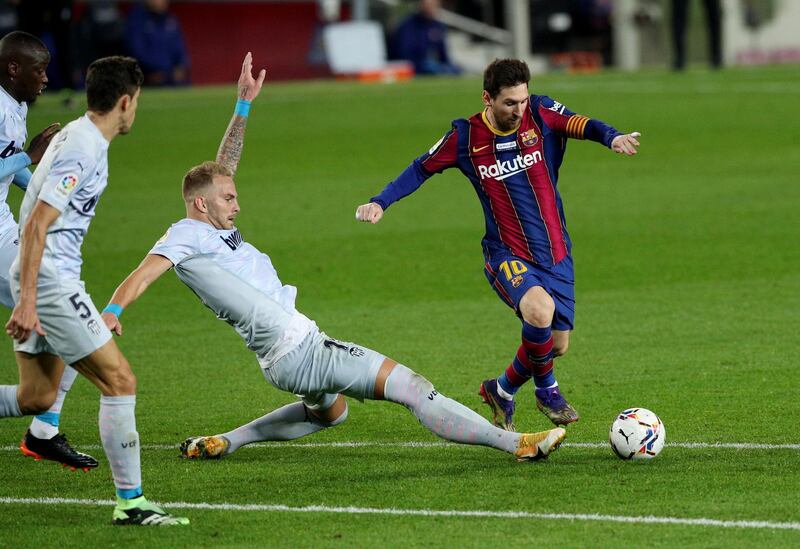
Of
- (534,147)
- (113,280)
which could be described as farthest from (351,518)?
(113,280)

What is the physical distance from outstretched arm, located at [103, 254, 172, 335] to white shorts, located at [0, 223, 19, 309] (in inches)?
53.5

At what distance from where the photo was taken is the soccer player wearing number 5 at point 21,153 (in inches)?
280

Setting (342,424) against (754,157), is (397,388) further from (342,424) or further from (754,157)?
(754,157)

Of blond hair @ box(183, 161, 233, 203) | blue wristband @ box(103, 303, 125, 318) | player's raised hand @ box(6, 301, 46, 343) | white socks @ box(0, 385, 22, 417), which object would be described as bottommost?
white socks @ box(0, 385, 22, 417)

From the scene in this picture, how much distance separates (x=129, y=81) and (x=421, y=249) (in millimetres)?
8482

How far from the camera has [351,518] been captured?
19.7ft

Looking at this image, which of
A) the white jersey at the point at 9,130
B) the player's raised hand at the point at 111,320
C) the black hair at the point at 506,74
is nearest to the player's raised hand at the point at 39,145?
the white jersey at the point at 9,130

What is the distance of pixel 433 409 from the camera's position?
21.5 feet

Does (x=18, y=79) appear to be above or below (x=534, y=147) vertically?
above

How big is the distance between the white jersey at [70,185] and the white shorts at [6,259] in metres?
1.50

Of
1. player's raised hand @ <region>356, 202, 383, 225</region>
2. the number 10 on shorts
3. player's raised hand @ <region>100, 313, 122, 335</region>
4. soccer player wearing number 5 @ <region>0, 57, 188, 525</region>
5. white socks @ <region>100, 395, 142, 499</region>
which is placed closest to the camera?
soccer player wearing number 5 @ <region>0, 57, 188, 525</region>

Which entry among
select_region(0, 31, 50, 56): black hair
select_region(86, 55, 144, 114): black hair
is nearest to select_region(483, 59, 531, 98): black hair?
select_region(86, 55, 144, 114): black hair

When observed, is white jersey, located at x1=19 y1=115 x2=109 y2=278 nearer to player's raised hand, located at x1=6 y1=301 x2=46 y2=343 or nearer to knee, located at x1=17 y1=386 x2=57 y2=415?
player's raised hand, located at x1=6 y1=301 x2=46 y2=343

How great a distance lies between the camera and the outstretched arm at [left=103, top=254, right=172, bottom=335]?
609 cm
